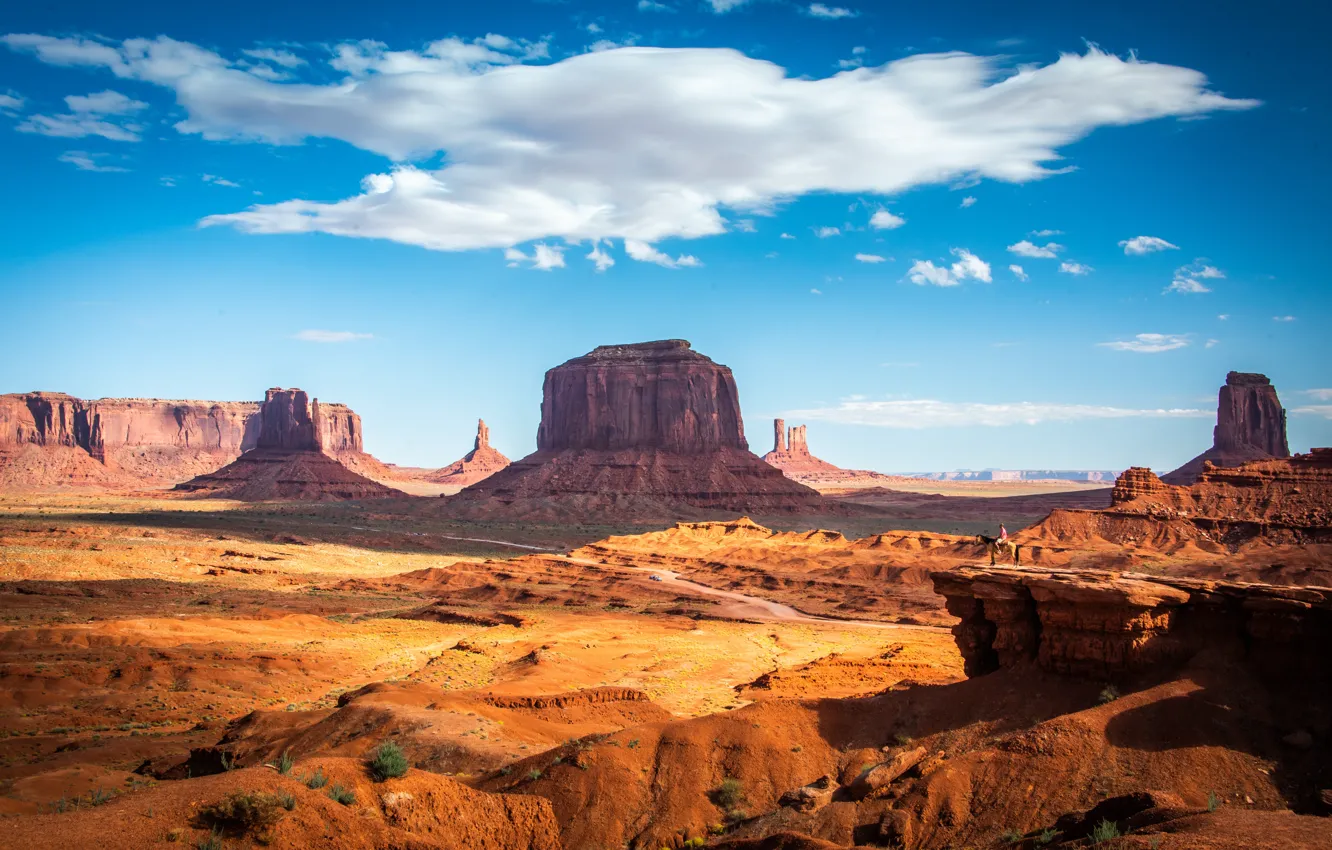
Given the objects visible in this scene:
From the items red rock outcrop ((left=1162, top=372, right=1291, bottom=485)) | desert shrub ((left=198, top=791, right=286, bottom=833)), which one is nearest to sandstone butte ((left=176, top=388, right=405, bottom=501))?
A: red rock outcrop ((left=1162, top=372, right=1291, bottom=485))

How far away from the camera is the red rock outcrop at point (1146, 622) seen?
15.0 meters

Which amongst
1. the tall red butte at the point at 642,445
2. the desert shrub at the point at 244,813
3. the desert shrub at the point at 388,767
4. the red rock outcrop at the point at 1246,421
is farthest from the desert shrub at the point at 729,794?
the red rock outcrop at the point at 1246,421

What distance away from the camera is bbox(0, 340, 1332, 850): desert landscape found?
13336 mm

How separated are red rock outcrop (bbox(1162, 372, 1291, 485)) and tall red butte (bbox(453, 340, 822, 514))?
2167 inches

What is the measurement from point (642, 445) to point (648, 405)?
5.77m

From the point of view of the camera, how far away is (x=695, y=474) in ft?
419

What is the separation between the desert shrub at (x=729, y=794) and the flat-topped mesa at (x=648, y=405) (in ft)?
383

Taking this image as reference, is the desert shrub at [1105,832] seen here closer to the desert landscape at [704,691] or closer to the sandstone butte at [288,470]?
the desert landscape at [704,691]

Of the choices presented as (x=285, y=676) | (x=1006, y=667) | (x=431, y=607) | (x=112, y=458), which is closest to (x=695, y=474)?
(x=431, y=607)

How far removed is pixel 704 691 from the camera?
1077 inches

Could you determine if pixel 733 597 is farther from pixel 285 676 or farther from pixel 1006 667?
pixel 1006 667

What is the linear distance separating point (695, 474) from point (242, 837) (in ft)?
383

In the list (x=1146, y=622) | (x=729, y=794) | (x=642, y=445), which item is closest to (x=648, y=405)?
(x=642, y=445)

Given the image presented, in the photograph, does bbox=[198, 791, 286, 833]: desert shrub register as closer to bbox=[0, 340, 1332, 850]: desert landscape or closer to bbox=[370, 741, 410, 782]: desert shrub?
bbox=[0, 340, 1332, 850]: desert landscape
